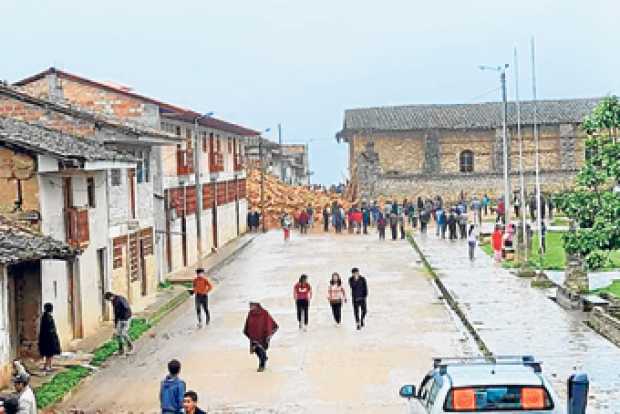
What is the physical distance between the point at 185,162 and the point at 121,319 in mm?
21022

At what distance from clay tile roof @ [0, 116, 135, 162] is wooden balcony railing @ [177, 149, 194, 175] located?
1372 centimetres

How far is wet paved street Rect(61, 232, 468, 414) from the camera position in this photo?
18.4 metres

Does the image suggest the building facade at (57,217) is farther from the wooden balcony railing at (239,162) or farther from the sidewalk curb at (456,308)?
the wooden balcony railing at (239,162)

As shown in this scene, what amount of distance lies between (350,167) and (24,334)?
58.7 meters

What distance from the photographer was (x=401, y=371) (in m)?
20.4

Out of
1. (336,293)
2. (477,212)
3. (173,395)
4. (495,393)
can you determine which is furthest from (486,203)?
(495,393)

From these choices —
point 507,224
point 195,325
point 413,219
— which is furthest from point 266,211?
point 195,325

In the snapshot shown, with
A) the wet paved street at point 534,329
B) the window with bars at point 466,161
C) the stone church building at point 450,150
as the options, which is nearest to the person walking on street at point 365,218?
the stone church building at point 450,150

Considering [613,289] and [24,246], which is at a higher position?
[24,246]

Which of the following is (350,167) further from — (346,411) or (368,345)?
(346,411)

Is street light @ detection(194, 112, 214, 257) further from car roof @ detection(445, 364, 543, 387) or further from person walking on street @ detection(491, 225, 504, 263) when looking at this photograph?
car roof @ detection(445, 364, 543, 387)

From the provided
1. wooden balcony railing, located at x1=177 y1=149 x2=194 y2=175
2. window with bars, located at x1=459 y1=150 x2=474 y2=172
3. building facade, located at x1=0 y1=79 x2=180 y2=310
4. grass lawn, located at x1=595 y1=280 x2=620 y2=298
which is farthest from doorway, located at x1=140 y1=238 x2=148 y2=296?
window with bars, located at x1=459 y1=150 x2=474 y2=172

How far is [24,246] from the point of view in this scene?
19219 millimetres

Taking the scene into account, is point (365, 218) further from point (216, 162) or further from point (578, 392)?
point (578, 392)
